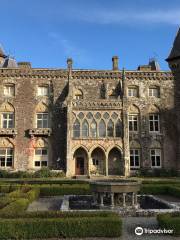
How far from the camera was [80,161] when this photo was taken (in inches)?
1355

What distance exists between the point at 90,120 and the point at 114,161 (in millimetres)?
5422

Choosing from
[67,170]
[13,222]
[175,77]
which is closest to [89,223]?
[13,222]

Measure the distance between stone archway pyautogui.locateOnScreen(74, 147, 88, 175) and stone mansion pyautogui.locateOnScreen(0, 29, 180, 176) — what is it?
0.11m

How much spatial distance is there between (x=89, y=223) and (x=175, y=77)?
3037 centimetres

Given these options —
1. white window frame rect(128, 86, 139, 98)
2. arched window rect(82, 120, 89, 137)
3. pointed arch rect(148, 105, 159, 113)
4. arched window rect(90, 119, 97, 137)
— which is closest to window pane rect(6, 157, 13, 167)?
arched window rect(82, 120, 89, 137)

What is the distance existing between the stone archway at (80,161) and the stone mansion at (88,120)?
11 cm

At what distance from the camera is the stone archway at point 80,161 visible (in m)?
Result: 34.1

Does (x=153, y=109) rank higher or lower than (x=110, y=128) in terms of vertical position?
higher

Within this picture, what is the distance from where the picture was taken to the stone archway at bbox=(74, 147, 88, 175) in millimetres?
34125

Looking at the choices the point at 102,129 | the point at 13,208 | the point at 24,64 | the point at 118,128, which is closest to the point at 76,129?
the point at 102,129

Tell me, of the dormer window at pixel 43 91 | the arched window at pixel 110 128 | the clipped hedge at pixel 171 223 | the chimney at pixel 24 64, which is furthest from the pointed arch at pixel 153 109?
the clipped hedge at pixel 171 223

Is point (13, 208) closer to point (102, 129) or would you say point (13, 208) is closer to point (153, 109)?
point (102, 129)

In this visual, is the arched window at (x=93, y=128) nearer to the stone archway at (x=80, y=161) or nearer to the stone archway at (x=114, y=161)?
the stone archway at (x=80, y=161)

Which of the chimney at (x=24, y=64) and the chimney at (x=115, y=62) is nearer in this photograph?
the chimney at (x=24, y=64)
